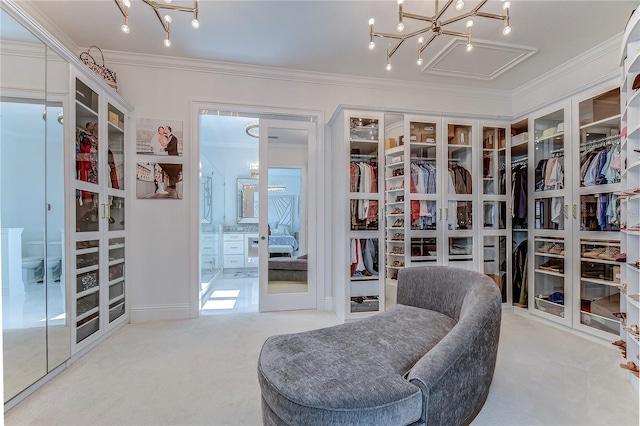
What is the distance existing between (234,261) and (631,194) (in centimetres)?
588

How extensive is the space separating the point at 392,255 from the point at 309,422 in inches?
107

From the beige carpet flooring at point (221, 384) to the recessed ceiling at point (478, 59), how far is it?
2.94 meters

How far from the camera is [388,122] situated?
3.59m

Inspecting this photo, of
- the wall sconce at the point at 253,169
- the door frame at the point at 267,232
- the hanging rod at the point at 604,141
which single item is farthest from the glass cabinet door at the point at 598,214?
the wall sconce at the point at 253,169

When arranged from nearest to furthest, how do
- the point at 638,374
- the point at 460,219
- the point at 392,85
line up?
the point at 638,374
the point at 460,219
the point at 392,85

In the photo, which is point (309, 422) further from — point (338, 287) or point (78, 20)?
point (78, 20)

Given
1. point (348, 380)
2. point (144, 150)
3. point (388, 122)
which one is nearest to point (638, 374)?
point (348, 380)

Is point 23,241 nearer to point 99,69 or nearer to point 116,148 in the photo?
point 116,148

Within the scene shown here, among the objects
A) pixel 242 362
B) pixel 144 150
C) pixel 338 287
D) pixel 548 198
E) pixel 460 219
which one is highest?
pixel 144 150

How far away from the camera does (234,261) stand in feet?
20.4

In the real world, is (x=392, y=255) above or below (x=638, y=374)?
above

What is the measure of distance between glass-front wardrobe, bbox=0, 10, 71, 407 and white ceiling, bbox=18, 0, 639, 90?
87cm

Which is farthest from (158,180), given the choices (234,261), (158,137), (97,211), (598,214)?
(598,214)

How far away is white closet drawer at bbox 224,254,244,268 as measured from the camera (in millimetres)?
6180
